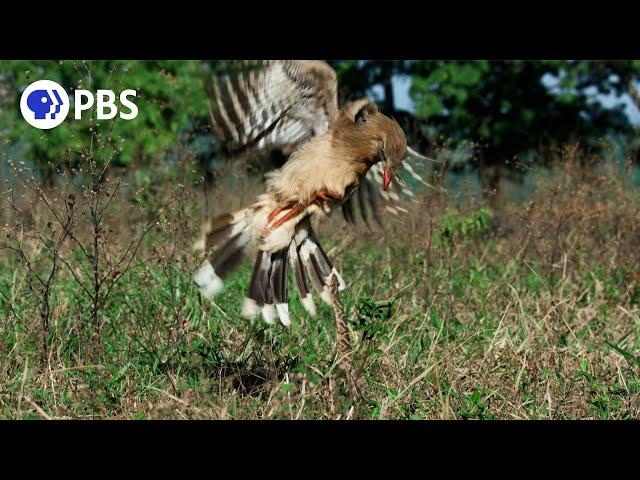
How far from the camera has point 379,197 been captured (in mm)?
4902

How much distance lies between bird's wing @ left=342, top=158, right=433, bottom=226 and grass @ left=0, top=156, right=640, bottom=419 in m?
0.54

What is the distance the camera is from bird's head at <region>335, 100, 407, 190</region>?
419 centimetres

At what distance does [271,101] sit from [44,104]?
1518mm

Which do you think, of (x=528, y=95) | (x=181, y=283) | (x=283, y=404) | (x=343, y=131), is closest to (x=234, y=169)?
(x=181, y=283)

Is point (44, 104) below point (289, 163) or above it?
above

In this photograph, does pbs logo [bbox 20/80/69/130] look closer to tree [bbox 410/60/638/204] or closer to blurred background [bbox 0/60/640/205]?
blurred background [bbox 0/60/640/205]

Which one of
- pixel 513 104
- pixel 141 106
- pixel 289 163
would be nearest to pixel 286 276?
pixel 289 163

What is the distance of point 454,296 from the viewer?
548cm

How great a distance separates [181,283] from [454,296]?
1.76 m

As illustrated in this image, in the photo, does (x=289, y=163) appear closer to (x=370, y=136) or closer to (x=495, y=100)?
(x=370, y=136)

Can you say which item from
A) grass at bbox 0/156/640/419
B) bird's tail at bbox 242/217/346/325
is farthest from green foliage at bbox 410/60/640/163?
bird's tail at bbox 242/217/346/325

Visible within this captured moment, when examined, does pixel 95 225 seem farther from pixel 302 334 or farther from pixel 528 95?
pixel 528 95

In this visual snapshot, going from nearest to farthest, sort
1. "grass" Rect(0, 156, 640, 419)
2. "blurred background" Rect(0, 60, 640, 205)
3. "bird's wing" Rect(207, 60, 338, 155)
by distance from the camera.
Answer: "grass" Rect(0, 156, 640, 419), "bird's wing" Rect(207, 60, 338, 155), "blurred background" Rect(0, 60, 640, 205)
